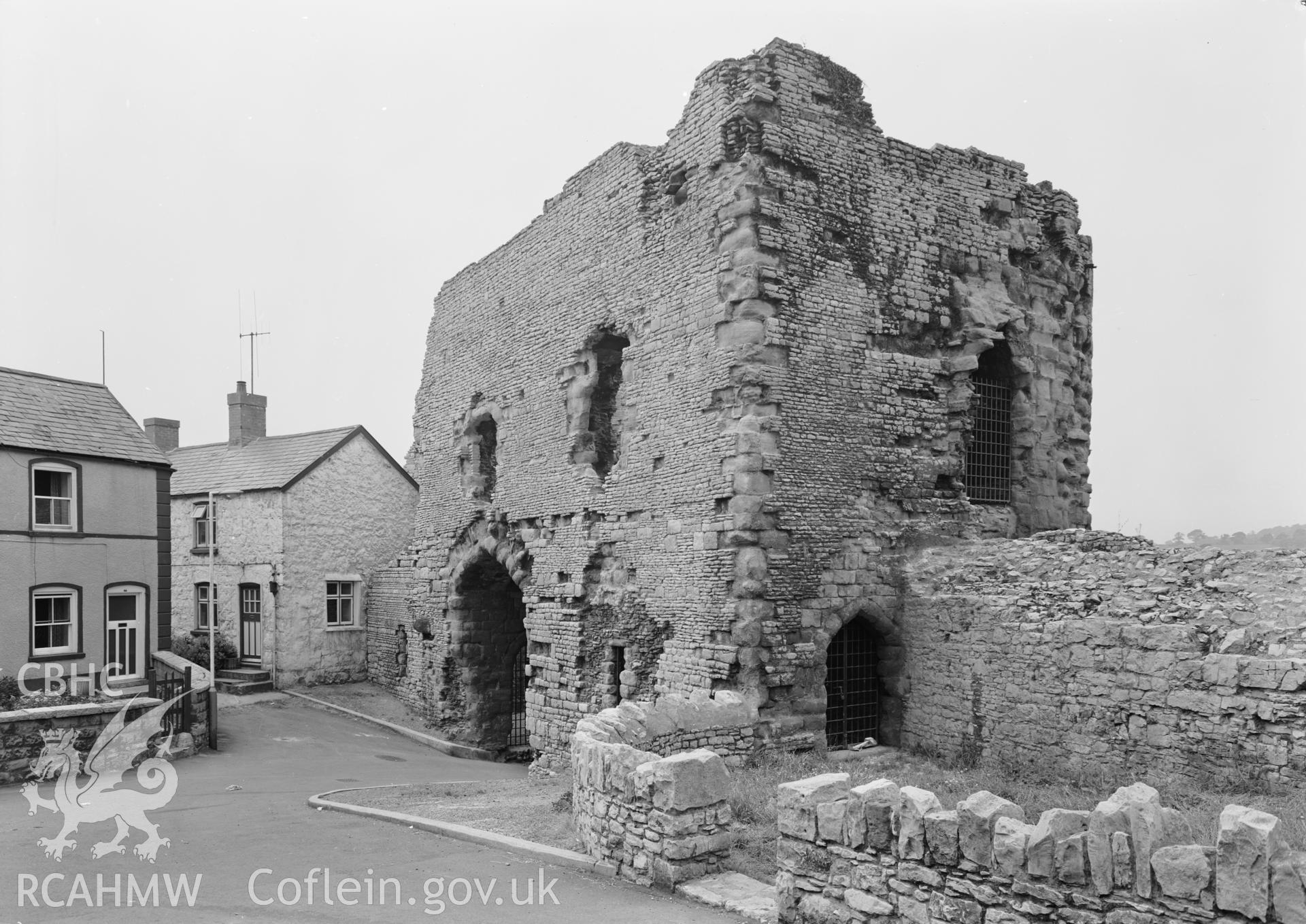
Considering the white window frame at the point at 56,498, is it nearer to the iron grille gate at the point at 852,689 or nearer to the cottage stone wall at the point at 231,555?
the cottage stone wall at the point at 231,555

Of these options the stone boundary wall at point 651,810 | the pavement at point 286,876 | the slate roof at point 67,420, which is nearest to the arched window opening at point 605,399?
the pavement at point 286,876

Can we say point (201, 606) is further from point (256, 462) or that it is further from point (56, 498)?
point (56, 498)

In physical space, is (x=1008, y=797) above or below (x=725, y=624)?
below

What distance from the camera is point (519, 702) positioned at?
21203mm

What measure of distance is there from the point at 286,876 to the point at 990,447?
12083mm

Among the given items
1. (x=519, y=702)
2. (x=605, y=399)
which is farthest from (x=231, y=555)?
(x=605, y=399)

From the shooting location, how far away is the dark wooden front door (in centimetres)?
2486

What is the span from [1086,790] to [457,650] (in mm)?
13656

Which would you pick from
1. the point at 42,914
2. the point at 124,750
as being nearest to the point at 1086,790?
the point at 42,914

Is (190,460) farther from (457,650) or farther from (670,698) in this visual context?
(670,698)

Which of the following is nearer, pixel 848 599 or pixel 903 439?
pixel 848 599

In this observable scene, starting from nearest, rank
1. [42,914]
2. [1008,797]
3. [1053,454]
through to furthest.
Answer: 1. [42,914]
2. [1008,797]
3. [1053,454]

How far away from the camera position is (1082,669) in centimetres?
1081

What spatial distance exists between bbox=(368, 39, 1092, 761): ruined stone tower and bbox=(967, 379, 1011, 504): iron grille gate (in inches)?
1.8
